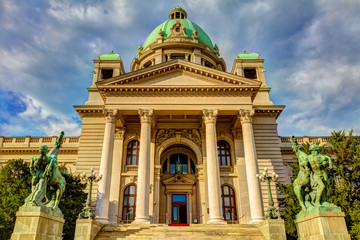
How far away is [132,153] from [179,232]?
11141mm

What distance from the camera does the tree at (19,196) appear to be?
1683cm

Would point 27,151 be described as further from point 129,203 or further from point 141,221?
point 141,221

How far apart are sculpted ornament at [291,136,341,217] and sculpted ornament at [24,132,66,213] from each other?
29.7ft

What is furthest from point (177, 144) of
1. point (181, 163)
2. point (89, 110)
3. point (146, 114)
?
point (89, 110)

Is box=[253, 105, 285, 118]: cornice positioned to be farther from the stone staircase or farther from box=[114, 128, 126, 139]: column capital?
box=[114, 128, 126, 139]: column capital

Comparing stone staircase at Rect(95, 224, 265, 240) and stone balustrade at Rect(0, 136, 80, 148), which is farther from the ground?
stone balustrade at Rect(0, 136, 80, 148)

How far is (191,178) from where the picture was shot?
26281 millimetres

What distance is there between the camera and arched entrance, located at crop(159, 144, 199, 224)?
25094 millimetres

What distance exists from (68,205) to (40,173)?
10.2 metres

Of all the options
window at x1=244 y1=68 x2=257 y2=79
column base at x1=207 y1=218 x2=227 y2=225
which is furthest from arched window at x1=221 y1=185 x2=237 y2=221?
window at x1=244 y1=68 x2=257 y2=79

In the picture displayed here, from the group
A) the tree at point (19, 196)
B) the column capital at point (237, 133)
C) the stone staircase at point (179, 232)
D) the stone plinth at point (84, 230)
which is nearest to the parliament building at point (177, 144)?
the column capital at point (237, 133)

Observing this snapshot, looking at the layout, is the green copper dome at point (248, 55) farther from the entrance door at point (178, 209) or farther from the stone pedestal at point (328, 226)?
the stone pedestal at point (328, 226)

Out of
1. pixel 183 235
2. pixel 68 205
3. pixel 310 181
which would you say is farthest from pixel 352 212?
pixel 68 205

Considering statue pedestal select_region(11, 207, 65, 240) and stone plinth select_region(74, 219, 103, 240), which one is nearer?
statue pedestal select_region(11, 207, 65, 240)
